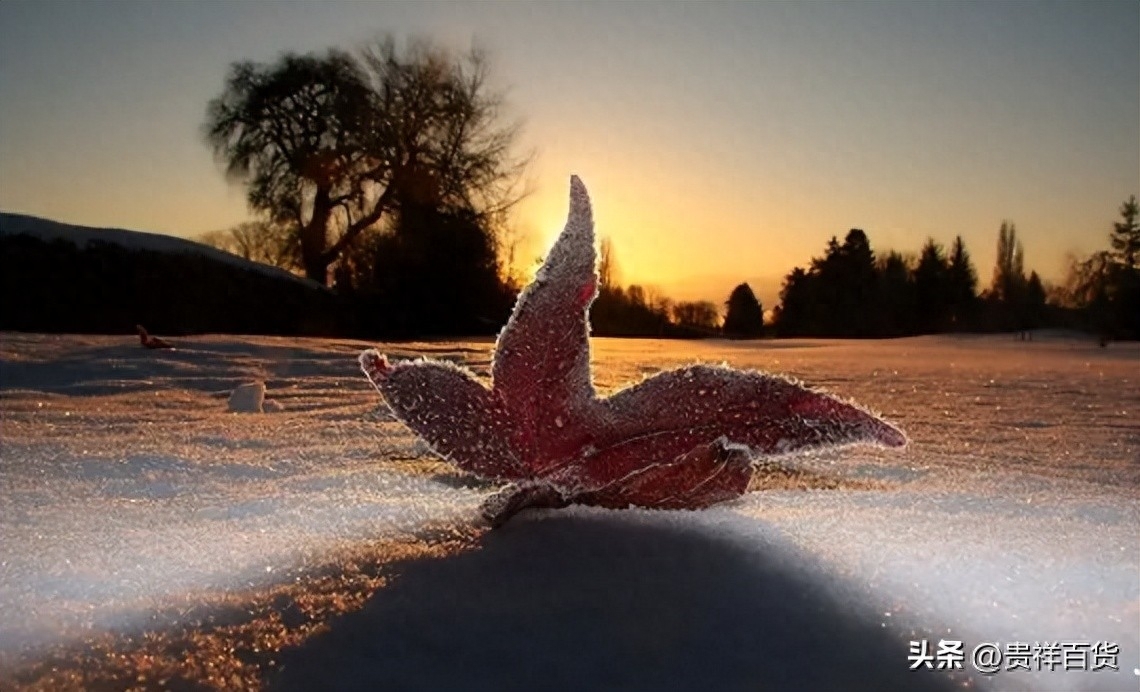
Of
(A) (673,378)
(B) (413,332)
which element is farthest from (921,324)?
(A) (673,378)

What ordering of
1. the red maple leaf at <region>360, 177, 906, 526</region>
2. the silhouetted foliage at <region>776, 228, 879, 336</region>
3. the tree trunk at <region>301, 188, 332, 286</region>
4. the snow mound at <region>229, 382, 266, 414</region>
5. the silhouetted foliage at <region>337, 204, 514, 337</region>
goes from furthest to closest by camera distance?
the tree trunk at <region>301, 188, 332, 286</region> < the silhouetted foliage at <region>776, 228, 879, 336</region> < the silhouetted foliage at <region>337, 204, 514, 337</region> < the snow mound at <region>229, 382, 266, 414</region> < the red maple leaf at <region>360, 177, 906, 526</region>

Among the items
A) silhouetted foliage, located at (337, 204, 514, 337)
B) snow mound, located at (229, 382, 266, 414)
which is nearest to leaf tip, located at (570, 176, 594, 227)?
snow mound, located at (229, 382, 266, 414)

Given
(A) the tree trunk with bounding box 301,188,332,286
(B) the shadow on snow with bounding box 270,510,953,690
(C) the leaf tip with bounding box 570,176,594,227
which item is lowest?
(B) the shadow on snow with bounding box 270,510,953,690

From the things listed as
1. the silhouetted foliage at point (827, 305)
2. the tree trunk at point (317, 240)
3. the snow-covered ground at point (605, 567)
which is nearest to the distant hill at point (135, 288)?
the tree trunk at point (317, 240)

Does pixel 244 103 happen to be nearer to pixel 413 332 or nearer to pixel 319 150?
pixel 319 150

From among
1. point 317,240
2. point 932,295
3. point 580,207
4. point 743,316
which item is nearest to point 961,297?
point 932,295

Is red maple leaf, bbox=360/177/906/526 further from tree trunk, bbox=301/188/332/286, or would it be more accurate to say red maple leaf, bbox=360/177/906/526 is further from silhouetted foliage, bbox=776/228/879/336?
tree trunk, bbox=301/188/332/286

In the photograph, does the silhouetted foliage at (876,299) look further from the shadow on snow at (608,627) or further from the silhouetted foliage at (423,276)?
the shadow on snow at (608,627)
